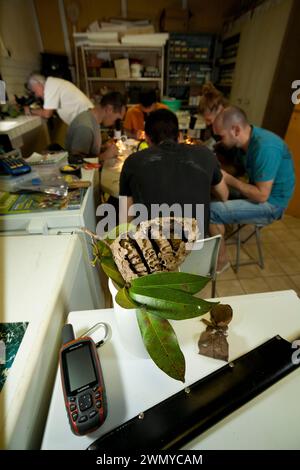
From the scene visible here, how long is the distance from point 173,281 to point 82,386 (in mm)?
270

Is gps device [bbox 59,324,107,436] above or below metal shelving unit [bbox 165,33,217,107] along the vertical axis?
below

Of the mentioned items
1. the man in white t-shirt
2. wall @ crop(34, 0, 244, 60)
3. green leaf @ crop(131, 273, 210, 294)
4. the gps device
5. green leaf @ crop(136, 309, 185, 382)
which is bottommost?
the gps device

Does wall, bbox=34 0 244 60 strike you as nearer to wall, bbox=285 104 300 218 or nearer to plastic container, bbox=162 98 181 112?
plastic container, bbox=162 98 181 112

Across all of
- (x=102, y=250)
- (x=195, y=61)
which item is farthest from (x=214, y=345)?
(x=195, y=61)

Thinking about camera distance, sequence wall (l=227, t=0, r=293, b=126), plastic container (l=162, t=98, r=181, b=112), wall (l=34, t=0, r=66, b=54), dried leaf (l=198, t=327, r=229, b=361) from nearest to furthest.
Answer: dried leaf (l=198, t=327, r=229, b=361)
wall (l=227, t=0, r=293, b=126)
wall (l=34, t=0, r=66, b=54)
plastic container (l=162, t=98, r=181, b=112)

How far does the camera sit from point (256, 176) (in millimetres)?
1446

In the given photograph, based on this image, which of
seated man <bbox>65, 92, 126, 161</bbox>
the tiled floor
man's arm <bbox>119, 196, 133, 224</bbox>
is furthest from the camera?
seated man <bbox>65, 92, 126, 161</bbox>

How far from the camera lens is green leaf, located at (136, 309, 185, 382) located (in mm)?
394

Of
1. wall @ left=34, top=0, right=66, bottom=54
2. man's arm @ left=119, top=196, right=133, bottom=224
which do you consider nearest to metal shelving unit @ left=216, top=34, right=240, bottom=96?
wall @ left=34, top=0, right=66, bottom=54

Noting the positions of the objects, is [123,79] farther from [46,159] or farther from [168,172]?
[168,172]

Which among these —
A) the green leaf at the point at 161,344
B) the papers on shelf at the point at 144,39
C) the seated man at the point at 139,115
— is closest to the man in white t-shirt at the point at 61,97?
the seated man at the point at 139,115

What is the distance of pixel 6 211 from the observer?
905 mm
